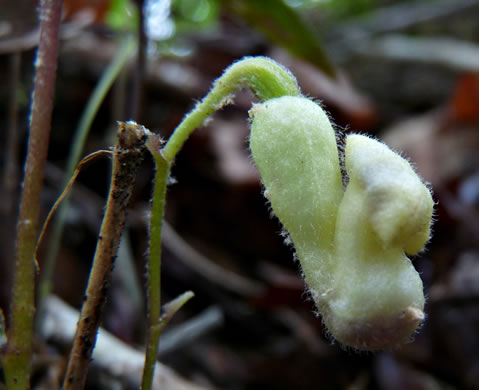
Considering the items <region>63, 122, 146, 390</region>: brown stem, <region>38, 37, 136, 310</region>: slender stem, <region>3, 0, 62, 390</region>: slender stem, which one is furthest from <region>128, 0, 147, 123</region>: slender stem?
<region>63, 122, 146, 390</region>: brown stem

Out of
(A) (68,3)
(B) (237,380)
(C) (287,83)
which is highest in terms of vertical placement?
(A) (68,3)

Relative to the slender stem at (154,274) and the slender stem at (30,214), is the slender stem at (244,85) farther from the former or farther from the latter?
the slender stem at (30,214)

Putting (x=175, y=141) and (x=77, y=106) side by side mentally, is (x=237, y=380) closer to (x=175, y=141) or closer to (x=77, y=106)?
(x=175, y=141)

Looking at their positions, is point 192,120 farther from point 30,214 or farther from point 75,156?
point 75,156

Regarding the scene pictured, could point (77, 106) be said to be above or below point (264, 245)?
above

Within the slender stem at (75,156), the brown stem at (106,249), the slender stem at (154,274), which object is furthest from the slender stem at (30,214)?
the slender stem at (75,156)

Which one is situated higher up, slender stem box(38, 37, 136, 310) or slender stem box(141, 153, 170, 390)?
slender stem box(38, 37, 136, 310)

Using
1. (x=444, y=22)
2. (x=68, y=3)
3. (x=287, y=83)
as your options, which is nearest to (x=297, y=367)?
(x=287, y=83)

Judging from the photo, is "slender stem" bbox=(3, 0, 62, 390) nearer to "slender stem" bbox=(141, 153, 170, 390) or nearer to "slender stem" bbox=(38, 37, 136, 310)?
"slender stem" bbox=(141, 153, 170, 390)
